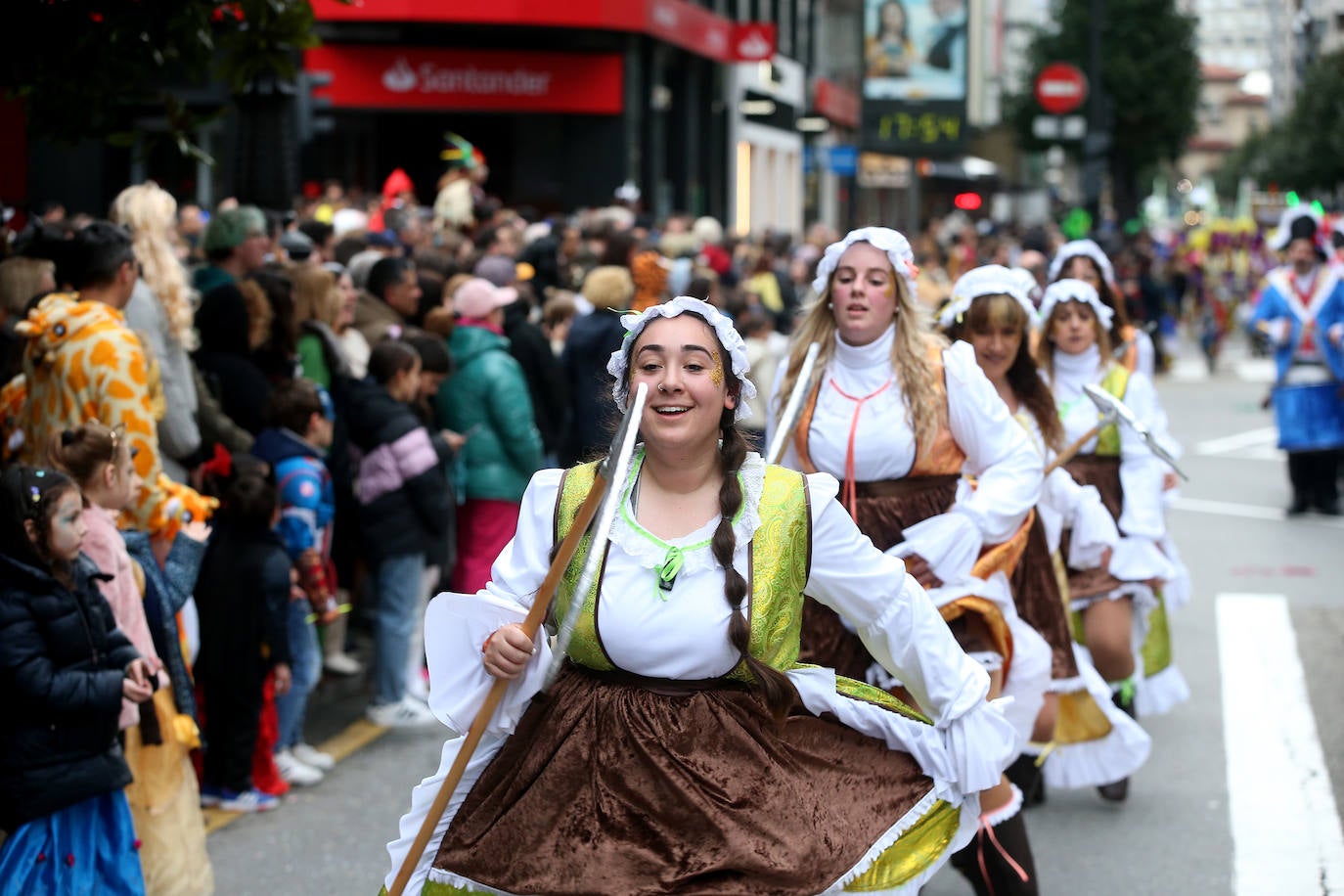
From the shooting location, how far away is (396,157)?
1316 inches

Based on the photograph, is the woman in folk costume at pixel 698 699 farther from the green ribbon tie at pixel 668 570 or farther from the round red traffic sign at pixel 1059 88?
the round red traffic sign at pixel 1059 88

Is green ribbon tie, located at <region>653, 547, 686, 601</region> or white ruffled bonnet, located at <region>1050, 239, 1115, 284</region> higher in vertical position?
white ruffled bonnet, located at <region>1050, 239, 1115, 284</region>

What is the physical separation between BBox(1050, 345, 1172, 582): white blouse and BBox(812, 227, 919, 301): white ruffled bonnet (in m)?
1.90

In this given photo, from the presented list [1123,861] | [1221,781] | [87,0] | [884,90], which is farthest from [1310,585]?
[884,90]

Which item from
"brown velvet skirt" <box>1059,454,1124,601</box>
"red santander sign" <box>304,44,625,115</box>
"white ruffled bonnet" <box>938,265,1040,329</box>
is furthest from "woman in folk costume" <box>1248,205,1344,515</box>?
"red santander sign" <box>304,44,625,115</box>

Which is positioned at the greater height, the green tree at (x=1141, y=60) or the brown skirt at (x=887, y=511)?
the green tree at (x=1141, y=60)

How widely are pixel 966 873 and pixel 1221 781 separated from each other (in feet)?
8.87

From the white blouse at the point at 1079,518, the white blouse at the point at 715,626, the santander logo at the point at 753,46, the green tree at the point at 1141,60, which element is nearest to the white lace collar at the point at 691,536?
the white blouse at the point at 715,626

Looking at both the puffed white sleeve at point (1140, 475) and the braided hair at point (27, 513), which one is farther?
the puffed white sleeve at point (1140, 475)

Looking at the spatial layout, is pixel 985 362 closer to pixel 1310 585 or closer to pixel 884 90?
pixel 1310 585

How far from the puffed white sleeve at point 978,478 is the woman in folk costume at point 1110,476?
1.67 m

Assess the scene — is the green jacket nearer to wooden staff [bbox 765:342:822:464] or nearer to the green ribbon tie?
wooden staff [bbox 765:342:822:464]

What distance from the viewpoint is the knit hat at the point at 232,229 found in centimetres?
918

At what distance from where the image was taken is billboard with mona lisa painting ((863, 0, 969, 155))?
158 feet
